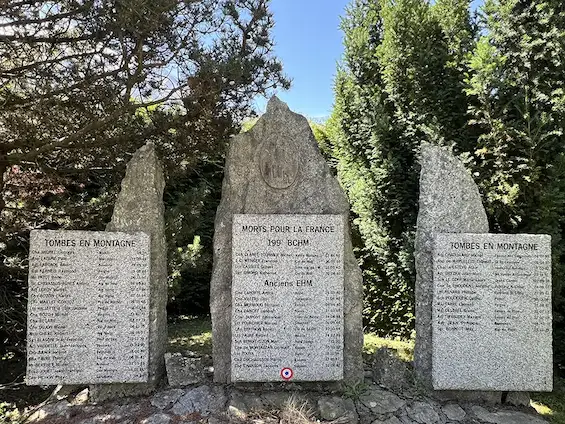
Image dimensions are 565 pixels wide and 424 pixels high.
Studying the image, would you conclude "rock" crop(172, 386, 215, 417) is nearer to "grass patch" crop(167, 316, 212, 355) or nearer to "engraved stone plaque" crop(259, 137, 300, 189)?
"grass patch" crop(167, 316, 212, 355)

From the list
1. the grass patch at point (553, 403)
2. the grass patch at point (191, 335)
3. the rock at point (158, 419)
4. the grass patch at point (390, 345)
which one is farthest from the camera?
the grass patch at point (191, 335)

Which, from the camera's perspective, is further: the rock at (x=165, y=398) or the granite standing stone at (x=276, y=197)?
the granite standing stone at (x=276, y=197)

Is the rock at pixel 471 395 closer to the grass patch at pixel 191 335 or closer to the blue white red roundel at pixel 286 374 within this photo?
the blue white red roundel at pixel 286 374

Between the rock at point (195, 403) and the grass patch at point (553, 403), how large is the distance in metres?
3.44

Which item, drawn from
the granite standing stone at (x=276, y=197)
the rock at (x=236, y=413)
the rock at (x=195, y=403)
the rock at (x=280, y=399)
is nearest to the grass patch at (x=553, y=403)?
the granite standing stone at (x=276, y=197)

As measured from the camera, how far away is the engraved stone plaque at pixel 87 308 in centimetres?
436

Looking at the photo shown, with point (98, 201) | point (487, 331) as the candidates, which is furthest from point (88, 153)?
point (487, 331)

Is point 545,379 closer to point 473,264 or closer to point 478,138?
point 473,264

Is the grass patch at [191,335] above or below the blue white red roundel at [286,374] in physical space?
below

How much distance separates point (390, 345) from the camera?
6.67 meters

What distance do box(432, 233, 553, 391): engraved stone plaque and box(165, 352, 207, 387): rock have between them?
88.7 inches

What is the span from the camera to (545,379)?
14.4 ft

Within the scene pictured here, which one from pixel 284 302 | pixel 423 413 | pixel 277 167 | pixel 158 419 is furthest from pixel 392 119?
pixel 158 419

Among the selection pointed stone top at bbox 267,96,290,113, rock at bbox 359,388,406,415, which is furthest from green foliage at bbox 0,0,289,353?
rock at bbox 359,388,406,415
